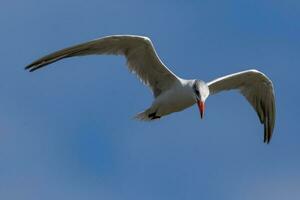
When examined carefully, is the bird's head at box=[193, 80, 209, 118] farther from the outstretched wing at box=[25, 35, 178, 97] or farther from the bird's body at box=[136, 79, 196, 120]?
the outstretched wing at box=[25, 35, 178, 97]

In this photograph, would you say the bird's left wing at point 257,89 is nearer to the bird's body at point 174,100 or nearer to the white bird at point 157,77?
the white bird at point 157,77

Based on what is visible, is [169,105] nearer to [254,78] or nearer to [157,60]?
[157,60]

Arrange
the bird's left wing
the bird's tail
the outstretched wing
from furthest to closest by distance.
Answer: the bird's left wing
the bird's tail
the outstretched wing

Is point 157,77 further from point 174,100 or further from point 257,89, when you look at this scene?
point 257,89

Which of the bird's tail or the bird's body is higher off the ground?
the bird's body

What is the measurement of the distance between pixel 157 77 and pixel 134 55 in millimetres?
676

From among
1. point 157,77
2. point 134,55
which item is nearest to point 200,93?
point 157,77

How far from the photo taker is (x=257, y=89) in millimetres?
19391

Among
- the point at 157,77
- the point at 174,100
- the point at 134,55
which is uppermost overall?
the point at 134,55

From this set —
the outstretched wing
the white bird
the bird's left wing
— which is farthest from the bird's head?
the bird's left wing

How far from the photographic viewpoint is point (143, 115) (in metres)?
18.4

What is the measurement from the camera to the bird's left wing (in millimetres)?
18828

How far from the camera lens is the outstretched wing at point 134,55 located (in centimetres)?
1694

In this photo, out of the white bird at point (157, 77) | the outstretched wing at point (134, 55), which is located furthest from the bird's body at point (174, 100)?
the outstretched wing at point (134, 55)
